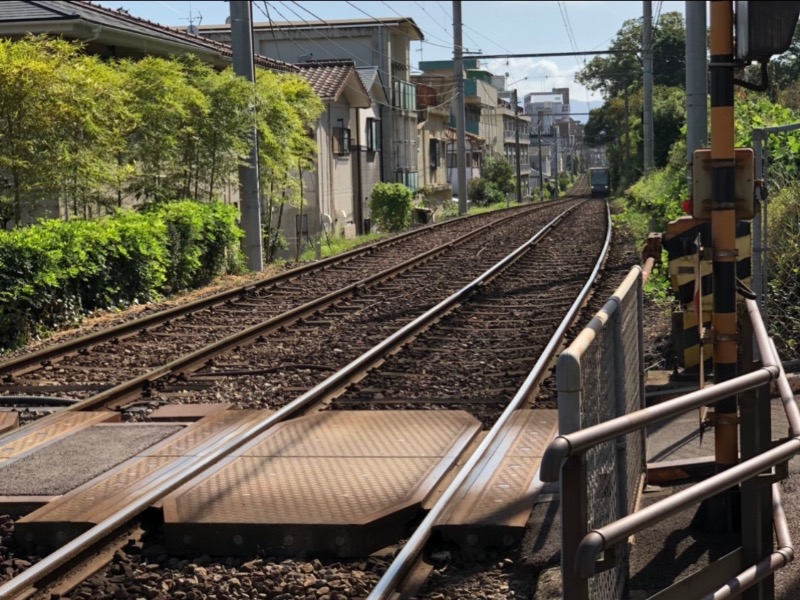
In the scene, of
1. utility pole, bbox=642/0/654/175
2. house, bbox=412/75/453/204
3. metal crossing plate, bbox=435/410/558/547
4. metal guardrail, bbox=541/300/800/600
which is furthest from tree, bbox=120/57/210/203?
house, bbox=412/75/453/204

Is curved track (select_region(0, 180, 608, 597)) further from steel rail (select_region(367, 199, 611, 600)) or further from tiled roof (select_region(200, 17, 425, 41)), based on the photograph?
tiled roof (select_region(200, 17, 425, 41))

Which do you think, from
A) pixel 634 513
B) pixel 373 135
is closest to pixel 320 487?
pixel 634 513

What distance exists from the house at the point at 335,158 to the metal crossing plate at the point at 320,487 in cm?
2628

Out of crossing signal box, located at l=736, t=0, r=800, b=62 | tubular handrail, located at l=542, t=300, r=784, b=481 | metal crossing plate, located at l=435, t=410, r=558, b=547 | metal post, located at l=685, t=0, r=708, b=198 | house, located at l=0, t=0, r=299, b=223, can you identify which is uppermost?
house, located at l=0, t=0, r=299, b=223

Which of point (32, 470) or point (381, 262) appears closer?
point (32, 470)

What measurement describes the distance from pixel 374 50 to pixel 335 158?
1549cm

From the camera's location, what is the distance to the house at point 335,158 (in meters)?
35.6

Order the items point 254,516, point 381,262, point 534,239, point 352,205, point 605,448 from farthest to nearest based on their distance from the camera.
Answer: point 352,205
point 534,239
point 381,262
point 254,516
point 605,448

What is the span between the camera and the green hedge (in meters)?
11.8

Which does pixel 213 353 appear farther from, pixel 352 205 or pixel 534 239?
pixel 352 205

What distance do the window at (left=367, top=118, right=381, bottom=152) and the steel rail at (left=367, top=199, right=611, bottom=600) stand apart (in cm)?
3549

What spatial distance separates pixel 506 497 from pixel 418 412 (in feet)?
7.21

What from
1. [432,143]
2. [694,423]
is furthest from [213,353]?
[432,143]

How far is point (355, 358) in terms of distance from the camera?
10062mm
